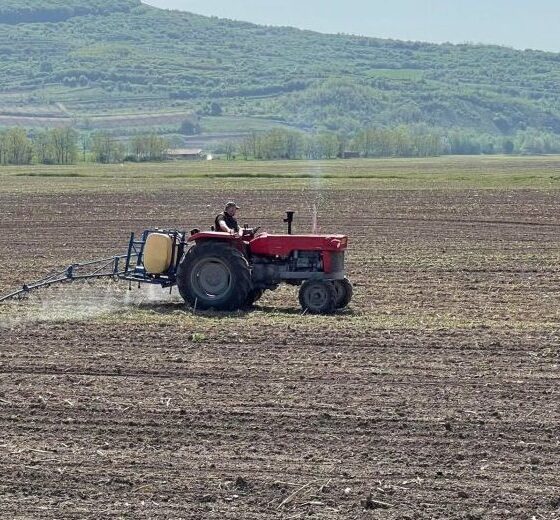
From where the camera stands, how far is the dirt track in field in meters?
8.23

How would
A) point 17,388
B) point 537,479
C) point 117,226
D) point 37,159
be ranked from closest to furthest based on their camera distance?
point 537,479 → point 17,388 → point 117,226 → point 37,159

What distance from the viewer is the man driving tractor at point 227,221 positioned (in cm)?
1566

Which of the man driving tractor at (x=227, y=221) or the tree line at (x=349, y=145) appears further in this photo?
the tree line at (x=349, y=145)

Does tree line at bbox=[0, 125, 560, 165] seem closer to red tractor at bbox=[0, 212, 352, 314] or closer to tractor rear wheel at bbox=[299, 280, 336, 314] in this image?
red tractor at bbox=[0, 212, 352, 314]

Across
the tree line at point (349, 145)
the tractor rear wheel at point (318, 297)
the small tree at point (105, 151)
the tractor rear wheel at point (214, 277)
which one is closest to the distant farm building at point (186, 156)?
the tree line at point (349, 145)

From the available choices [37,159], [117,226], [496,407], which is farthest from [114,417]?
[37,159]

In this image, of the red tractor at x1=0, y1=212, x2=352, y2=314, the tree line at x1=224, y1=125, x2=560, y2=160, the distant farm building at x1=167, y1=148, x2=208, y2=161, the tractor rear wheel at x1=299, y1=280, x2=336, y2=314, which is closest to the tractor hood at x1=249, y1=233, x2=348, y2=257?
the red tractor at x1=0, y1=212, x2=352, y2=314

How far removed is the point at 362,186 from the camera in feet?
157

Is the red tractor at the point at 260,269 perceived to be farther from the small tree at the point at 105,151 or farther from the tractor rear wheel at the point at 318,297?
the small tree at the point at 105,151

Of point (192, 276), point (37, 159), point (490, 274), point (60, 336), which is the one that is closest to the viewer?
point (60, 336)

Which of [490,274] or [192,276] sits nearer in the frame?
[192,276]

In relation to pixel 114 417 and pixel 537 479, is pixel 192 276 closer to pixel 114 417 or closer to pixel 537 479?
pixel 114 417

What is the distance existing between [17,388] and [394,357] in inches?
150

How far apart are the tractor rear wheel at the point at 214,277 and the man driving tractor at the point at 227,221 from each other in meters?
0.28
